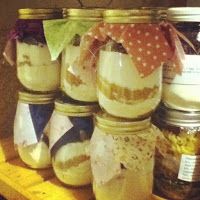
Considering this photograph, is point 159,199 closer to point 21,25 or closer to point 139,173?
point 139,173

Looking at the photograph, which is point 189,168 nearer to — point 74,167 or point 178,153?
point 178,153

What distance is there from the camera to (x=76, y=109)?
57 cm

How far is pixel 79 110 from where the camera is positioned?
57cm

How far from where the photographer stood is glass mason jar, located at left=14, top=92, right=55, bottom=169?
0.63 meters

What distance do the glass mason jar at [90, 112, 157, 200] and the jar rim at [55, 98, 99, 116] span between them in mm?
48

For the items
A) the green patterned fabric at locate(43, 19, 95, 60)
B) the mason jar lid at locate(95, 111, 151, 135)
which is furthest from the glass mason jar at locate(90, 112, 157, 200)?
the green patterned fabric at locate(43, 19, 95, 60)

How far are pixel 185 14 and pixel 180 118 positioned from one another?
14 centimetres

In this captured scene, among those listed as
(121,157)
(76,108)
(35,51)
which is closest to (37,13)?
(35,51)

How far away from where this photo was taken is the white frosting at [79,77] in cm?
55

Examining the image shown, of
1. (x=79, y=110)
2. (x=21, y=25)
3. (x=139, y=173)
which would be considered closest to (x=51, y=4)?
(x=21, y=25)

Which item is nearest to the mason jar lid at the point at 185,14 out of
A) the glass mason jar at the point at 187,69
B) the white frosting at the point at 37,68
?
the glass mason jar at the point at 187,69

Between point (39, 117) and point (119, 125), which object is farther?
point (39, 117)

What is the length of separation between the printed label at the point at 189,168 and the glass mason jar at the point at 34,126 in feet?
0.74

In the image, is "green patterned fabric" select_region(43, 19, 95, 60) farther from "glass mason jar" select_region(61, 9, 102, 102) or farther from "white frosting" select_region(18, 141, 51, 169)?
"white frosting" select_region(18, 141, 51, 169)
